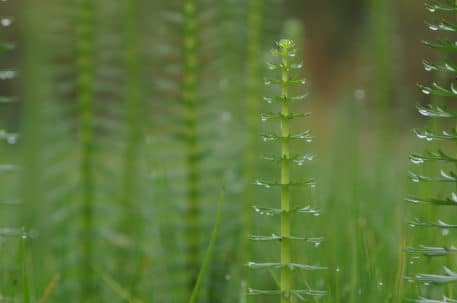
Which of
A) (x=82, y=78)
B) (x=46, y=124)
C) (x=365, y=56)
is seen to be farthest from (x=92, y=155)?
(x=365, y=56)

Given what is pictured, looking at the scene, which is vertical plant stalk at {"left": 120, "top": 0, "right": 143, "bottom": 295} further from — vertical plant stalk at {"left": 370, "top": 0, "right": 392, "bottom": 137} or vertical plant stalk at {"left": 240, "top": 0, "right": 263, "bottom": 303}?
vertical plant stalk at {"left": 370, "top": 0, "right": 392, "bottom": 137}

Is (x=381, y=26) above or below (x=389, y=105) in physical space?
above

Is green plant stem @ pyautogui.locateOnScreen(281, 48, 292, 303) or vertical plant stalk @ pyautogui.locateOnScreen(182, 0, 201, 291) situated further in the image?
vertical plant stalk @ pyautogui.locateOnScreen(182, 0, 201, 291)

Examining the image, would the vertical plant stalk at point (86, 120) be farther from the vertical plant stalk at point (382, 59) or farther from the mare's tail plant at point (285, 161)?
the vertical plant stalk at point (382, 59)

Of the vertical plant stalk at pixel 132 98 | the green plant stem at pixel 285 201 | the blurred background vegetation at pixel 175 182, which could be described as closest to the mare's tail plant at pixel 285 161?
the green plant stem at pixel 285 201

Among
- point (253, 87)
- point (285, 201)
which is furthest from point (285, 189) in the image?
point (253, 87)

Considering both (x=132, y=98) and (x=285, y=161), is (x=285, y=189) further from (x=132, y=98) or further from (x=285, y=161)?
(x=132, y=98)

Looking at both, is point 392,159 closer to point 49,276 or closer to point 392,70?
point 392,70

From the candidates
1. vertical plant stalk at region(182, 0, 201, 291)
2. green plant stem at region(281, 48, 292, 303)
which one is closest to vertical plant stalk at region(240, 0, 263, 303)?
vertical plant stalk at region(182, 0, 201, 291)
